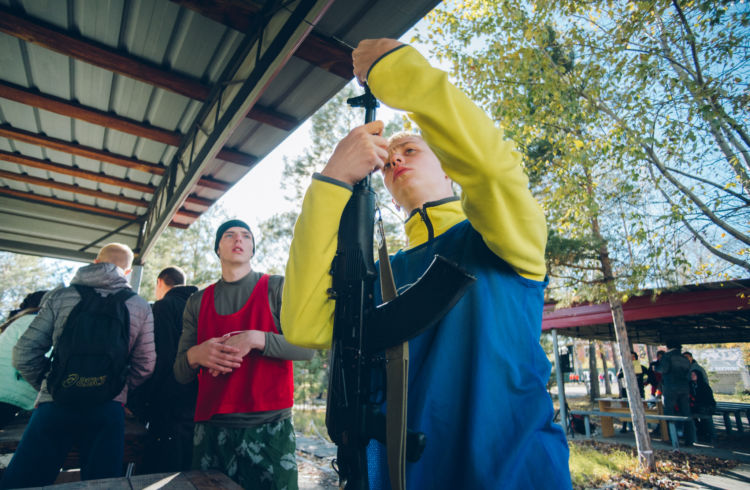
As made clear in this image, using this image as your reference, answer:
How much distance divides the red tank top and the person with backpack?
55 centimetres

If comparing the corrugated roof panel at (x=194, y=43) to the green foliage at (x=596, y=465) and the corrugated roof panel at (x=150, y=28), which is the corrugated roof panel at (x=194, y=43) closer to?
the corrugated roof panel at (x=150, y=28)

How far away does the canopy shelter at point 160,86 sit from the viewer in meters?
2.93

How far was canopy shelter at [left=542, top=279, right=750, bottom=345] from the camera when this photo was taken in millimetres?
9102

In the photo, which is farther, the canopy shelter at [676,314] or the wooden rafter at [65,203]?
the canopy shelter at [676,314]

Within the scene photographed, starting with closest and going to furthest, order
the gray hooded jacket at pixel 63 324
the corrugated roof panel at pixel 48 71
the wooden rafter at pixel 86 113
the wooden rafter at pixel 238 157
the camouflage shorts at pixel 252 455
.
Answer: the camouflage shorts at pixel 252 455 → the gray hooded jacket at pixel 63 324 → the corrugated roof panel at pixel 48 71 → the wooden rafter at pixel 86 113 → the wooden rafter at pixel 238 157

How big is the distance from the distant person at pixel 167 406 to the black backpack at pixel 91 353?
2.22ft

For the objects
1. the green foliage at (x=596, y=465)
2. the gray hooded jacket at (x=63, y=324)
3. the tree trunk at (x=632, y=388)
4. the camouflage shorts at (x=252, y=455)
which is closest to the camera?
the camouflage shorts at (x=252, y=455)

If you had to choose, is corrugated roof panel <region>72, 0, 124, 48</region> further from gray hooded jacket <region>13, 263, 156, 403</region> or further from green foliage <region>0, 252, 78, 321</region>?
green foliage <region>0, 252, 78, 321</region>

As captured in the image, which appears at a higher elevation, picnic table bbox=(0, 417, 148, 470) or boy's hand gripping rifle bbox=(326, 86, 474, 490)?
boy's hand gripping rifle bbox=(326, 86, 474, 490)

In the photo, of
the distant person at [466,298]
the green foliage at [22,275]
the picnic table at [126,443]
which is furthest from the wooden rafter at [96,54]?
the green foliage at [22,275]

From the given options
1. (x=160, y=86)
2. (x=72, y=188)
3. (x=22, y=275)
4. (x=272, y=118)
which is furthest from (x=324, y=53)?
(x=22, y=275)

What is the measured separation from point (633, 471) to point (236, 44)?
372 inches

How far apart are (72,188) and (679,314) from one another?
13885 mm

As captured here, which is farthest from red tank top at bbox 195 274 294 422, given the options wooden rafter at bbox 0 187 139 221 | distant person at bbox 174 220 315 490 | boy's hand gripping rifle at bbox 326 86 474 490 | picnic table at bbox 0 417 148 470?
wooden rafter at bbox 0 187 139 221
